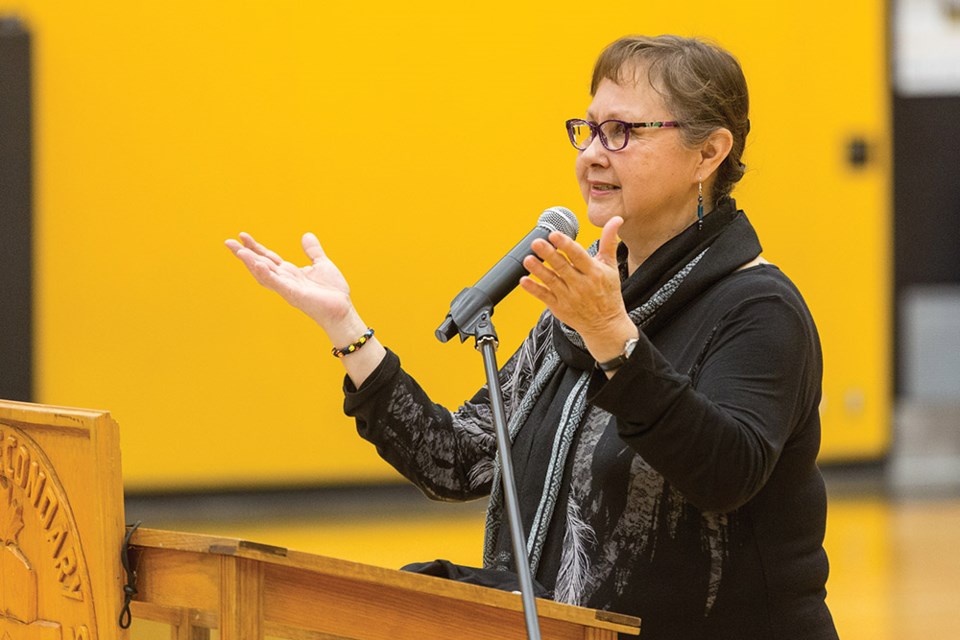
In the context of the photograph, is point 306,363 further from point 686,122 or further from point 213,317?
point 686,122

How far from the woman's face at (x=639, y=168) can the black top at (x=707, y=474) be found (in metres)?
0.06

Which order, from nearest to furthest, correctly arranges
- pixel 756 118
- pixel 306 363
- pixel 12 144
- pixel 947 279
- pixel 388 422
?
1. pixel 388 422
2. pixel 12 144
3. pixel 306 363
4. pixel 756 118
5. pixel 947 279

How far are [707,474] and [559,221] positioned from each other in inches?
17.3

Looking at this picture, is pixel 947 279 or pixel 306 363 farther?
pixel 947 279

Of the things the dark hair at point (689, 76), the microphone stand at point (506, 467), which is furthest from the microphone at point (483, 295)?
the dark hair at point (689, 76)

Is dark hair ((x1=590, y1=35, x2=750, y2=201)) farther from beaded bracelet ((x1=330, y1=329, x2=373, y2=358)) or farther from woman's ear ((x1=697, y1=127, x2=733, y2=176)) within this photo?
beaded bracelet ((x1=330, y1=329, x2=373, y2=358))

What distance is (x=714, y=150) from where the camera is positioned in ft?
6.43

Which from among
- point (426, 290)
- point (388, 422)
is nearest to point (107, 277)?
point (426, 290)

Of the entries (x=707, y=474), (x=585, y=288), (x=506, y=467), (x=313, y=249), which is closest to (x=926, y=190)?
(x=313, y=249)

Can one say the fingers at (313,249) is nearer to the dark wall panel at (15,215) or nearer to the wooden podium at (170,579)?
the wooden podium at (170,579)

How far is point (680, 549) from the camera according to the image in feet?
5.85

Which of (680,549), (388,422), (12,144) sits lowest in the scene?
(680,549)

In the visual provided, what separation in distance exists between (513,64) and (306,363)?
5.23 feet

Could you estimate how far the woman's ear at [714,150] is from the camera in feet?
6.38
